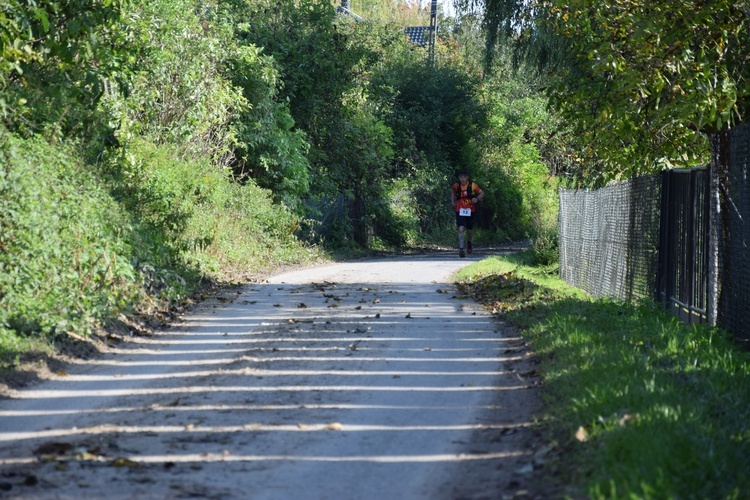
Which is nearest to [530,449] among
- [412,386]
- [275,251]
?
[412,386]

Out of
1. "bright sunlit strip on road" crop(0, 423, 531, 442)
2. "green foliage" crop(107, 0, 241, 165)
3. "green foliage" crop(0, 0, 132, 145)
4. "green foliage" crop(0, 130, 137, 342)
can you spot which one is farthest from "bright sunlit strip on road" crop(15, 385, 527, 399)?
"green foliage" crop(107, 0, 241, 165)

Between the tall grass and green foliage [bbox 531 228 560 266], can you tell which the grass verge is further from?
green foliage [bbox 531 228 560 266]

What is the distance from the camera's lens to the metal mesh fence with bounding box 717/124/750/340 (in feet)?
31.9

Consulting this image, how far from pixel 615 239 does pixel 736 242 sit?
185 inches

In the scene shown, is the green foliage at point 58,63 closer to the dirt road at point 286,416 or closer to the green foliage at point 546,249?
the dirt road at point 286,416

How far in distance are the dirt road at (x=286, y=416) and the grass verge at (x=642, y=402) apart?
31 cm

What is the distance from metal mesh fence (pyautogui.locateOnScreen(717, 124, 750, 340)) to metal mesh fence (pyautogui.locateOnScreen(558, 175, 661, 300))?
2.28m

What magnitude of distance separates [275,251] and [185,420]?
16.0 meters

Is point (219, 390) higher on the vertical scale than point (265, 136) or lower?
lower

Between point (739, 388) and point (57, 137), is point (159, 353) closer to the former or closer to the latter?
point (57, 137)

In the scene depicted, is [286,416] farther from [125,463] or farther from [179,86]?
[179,86]

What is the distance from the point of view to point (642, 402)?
6496 mm

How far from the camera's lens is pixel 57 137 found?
12922 mm

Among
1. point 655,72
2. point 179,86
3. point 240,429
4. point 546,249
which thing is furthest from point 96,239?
point 546,249
